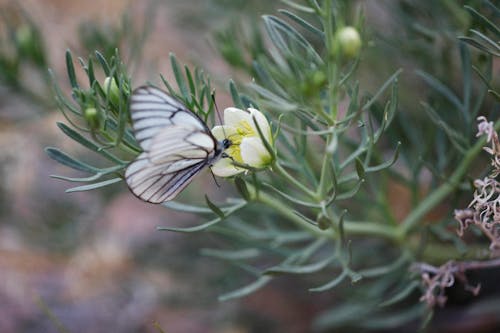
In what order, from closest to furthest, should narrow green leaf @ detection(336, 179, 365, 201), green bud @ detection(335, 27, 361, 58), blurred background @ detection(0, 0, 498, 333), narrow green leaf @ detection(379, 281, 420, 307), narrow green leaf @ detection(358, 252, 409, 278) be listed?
green bud @ detection(335, 27, 361, 58) < narrow green leaf @ detection(336, 179, 365, 201) < narrow green leaf @ detection(379, 281, 420, 307) < narrow green leaf @ detection(358, 252, 409, 278) < blurred background @ detection(0, 0, 498, 333)

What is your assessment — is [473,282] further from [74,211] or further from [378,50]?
[74,211]

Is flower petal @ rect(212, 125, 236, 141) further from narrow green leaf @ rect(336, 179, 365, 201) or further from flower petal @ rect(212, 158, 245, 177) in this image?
narrow green leaf @ rect(336, 179, 365, 201)

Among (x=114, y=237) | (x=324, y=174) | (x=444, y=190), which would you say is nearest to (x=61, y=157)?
(x=324, y=174)

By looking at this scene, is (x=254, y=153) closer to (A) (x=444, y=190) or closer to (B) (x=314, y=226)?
(B) (x=314, y=226)

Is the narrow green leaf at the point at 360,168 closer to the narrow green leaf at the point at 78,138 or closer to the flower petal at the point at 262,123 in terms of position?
the flower petal at the point at 262,123

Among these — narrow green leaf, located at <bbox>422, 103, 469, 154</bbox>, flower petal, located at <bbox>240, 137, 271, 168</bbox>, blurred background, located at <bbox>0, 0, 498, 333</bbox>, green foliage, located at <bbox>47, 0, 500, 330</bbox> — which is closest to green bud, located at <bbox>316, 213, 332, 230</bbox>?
green foliage, located at <bbox>47, 0, 500, 330</bbox>

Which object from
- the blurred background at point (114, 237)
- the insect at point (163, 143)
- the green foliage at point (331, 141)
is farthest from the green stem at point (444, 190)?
the insect at point (163, 143)
